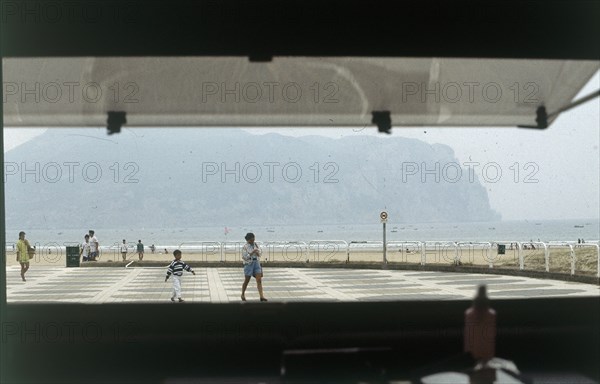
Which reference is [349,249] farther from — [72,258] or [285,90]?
[285,90]

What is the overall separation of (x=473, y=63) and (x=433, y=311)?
2238mm

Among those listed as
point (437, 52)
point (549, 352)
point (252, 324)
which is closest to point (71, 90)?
point (252, 324)

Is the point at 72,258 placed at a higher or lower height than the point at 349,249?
lower

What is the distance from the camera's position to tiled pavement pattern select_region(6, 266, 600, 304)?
43.8ft

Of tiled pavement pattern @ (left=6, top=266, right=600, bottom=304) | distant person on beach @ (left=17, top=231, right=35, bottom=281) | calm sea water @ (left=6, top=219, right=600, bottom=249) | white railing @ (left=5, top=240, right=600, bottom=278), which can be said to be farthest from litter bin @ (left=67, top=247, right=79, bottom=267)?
calm sea water @ (left=6, top=219, right=600, bottom=249)

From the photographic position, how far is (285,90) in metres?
6.11

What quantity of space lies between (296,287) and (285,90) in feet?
34.1

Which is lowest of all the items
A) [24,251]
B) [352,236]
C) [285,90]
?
[352,236]

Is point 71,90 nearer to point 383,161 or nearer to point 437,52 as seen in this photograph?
point 437,52

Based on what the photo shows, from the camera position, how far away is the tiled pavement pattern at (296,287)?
43.8 ft

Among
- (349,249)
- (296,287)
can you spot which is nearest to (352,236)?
(349,249)

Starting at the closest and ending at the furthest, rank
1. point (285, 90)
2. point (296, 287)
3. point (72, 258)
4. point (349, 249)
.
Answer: point (285, 90) < point (296, 287) < point (72, 258) < point (349, 249)

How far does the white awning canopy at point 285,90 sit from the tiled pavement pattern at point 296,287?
5468 millimetres

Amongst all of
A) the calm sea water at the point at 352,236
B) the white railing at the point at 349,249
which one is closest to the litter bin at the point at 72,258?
the white railing at the point at 349,249
